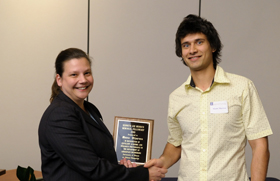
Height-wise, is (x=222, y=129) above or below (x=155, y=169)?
above

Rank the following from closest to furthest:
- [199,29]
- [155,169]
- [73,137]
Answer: [73,137], [199,29], [155,169]

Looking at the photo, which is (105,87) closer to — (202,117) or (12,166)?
(12,166)

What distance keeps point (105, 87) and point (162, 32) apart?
1046mm

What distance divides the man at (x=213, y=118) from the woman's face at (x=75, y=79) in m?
0.63

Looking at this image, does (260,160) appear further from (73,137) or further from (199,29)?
(73,137)

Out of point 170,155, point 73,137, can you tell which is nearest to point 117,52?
point 170,155

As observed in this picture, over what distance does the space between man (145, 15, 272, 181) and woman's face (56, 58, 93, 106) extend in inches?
24.9

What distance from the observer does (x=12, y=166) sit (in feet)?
14.4

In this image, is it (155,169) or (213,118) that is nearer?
(213,118)

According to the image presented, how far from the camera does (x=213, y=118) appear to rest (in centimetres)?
204

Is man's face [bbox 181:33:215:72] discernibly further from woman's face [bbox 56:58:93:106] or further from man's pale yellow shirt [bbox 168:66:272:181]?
woman's face [bbox 56:58:93:106]

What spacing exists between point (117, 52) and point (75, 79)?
2430 mm

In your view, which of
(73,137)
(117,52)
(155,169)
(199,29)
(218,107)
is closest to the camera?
(73,137)

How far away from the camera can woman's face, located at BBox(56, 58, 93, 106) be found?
79.7 inches
